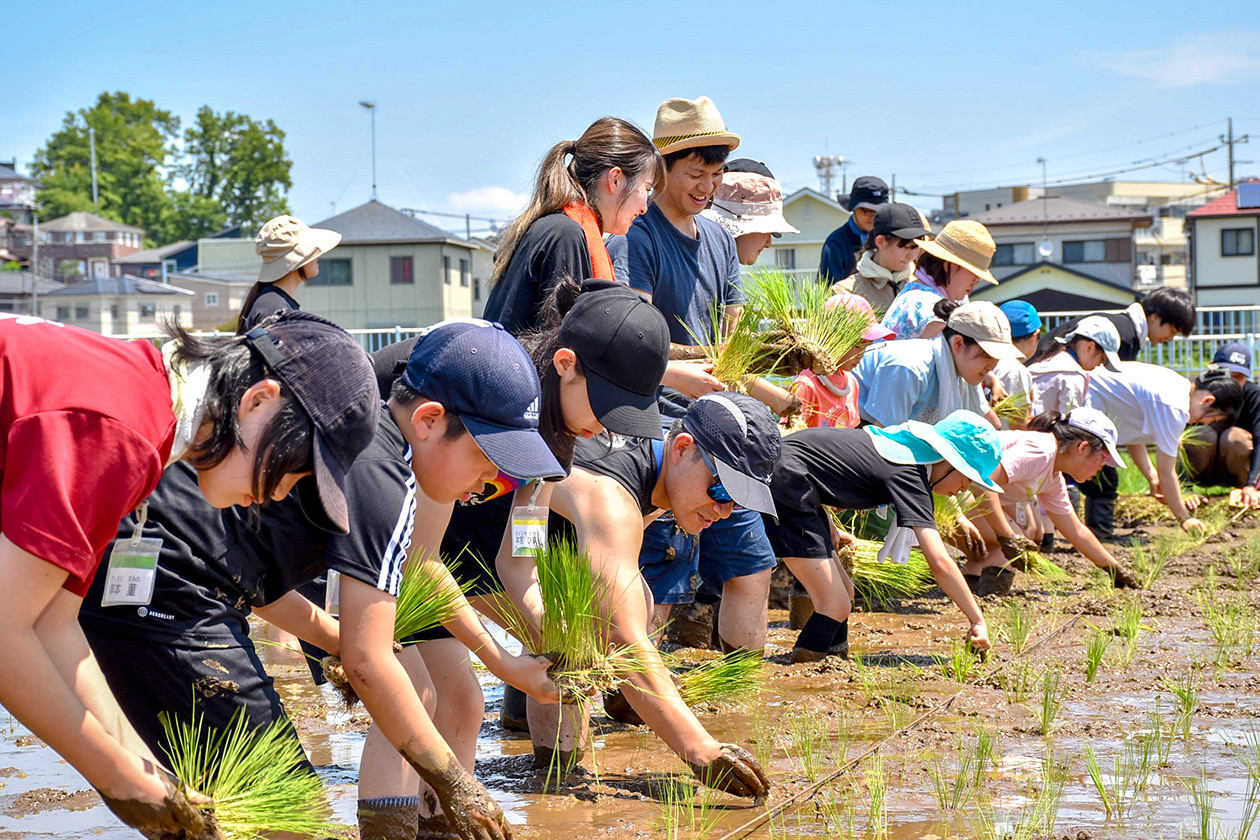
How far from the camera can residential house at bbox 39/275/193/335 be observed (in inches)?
2005

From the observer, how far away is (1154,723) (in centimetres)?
379

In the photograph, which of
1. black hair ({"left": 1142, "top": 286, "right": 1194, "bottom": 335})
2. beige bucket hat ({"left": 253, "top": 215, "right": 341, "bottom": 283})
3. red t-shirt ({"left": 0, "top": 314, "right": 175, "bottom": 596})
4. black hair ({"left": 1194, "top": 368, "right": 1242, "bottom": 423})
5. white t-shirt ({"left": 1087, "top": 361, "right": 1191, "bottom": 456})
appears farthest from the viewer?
black hair ({"left": 1194, "top": 368, "right": 1242, "bottom": 423})

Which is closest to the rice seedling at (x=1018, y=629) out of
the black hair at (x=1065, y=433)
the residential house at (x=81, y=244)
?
the black hair at (x=1065, y=433)

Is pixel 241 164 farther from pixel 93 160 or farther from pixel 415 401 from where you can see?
pixel 415 401

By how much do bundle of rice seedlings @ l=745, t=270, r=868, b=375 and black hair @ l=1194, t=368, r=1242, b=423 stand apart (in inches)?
212

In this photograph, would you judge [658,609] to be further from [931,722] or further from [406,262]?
[406,262]

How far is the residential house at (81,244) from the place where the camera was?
6731 cm

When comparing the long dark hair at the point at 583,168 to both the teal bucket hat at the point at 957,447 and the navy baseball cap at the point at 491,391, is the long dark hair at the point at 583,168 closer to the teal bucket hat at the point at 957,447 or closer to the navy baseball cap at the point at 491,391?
the navy baseball cap at the point at 491,391

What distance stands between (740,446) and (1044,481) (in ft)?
11.3

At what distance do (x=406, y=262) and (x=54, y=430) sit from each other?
3701 cm

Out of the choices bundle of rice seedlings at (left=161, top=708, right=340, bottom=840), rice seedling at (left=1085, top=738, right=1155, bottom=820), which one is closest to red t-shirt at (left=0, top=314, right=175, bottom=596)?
bundle of rice seedlings at (left=161, top=708, right=340, bottom=840)

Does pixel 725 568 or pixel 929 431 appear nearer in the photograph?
pixel 725 568

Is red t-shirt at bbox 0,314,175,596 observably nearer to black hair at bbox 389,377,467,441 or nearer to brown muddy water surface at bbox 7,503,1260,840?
black hair at bbox 389,377,467,441

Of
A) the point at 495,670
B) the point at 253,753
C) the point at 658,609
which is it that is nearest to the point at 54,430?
the point at 253,753
